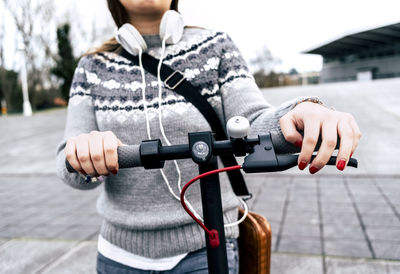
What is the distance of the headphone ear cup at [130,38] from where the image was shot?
4.38ft

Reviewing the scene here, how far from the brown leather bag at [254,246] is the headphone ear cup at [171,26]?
0.73 metres

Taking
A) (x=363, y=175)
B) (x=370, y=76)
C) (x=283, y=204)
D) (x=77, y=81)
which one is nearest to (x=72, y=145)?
(x=77, y=81)

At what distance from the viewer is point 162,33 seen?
4.42ft

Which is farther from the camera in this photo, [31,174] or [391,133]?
[391,133]

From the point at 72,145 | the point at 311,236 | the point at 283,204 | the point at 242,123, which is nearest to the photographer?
the point at 242,123

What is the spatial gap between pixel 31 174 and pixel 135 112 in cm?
622

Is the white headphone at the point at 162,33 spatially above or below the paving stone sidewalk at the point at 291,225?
above

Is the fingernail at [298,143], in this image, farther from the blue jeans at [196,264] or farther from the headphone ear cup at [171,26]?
the headphone ear cup at [171,26]

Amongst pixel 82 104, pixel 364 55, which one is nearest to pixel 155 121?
pixel 82 104

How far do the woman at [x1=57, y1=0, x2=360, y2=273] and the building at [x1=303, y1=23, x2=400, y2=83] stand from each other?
42.0m

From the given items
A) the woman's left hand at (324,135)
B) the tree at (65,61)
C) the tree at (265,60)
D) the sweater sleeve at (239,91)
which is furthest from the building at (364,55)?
the woman's left hand at (324,135)

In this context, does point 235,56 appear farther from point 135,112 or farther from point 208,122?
point 135,112

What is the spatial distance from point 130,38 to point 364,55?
173 feet

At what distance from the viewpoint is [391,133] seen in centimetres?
778
